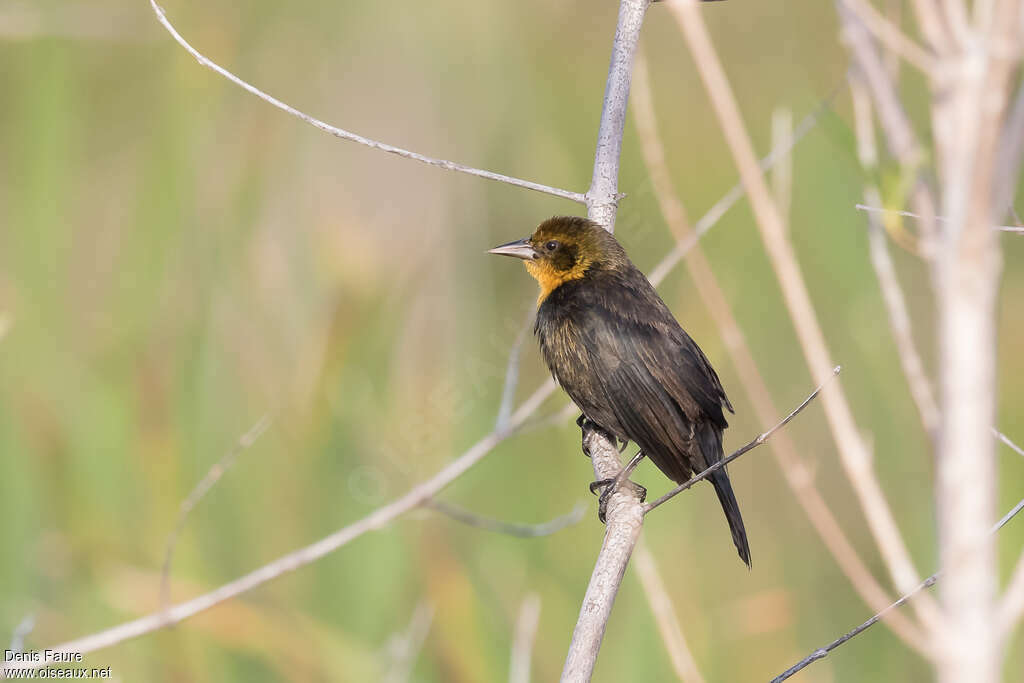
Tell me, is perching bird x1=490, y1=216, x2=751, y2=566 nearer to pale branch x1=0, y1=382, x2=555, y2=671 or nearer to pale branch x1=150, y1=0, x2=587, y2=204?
pale branch x1=0, y1=382, x2=555, y2=671

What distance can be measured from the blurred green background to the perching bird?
24 cm

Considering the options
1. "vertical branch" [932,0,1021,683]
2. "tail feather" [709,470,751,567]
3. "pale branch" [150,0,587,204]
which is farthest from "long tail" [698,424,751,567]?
"vertical branch" [932,0,1021,683]

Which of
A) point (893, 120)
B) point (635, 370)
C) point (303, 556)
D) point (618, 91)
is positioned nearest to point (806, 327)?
point (893, 120)

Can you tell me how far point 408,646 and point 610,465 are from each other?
33.1 inches

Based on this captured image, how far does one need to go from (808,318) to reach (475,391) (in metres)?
2.82

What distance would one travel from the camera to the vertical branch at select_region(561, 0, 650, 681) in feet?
6.35

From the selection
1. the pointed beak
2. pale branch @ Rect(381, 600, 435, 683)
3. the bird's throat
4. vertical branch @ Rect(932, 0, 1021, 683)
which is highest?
the pointed beak

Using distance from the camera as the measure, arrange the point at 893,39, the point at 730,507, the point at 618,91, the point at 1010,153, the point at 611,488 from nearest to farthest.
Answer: the point at 1010,153
the point at 893,39
the point at 618,91
the point at 611,488
the point at 730,507

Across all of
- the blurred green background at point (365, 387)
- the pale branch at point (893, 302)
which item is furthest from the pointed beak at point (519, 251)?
the pale branch at point (893, 302)

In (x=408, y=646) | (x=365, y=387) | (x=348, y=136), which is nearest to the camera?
(x=348, y=136)

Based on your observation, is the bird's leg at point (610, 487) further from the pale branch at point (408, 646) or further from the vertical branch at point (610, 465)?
the pale branch at point (408, 646)

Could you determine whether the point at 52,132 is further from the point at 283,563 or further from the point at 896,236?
the point at 896,236

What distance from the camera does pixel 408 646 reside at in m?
3.22

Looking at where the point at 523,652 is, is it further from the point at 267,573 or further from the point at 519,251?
the point at 519,251
